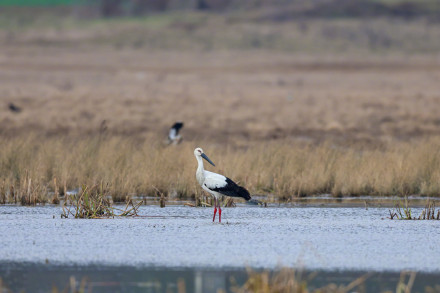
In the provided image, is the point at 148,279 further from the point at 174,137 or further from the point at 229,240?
the point at 174,137

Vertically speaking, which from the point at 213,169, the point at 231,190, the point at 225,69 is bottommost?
the point at 213,169

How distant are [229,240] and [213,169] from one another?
17.9 ft

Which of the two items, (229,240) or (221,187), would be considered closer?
(229,240)

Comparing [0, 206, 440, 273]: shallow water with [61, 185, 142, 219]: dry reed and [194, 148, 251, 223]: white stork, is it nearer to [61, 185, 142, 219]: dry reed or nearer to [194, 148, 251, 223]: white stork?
[61, 185, 142, 219]: dry reed

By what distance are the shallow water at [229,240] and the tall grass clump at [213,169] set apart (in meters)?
1.73

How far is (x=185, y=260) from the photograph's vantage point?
29.9 feet

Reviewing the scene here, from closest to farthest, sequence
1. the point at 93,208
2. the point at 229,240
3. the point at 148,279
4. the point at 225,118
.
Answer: the point at 148,279
the point at 229,240
the point at 93,208
the point at 225,118

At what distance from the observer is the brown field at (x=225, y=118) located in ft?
50.2

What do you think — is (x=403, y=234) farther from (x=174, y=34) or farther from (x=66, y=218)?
(x=174, y=34)

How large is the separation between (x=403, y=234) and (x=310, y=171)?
4.89 metres

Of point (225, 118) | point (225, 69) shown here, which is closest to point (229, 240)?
point (225, 118)

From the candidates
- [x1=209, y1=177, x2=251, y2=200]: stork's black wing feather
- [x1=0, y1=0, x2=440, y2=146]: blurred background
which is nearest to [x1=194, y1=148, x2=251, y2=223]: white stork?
[x1=209, y1=177, x2=251, y2=200]: stork's black wing feather

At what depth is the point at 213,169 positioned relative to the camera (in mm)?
15766

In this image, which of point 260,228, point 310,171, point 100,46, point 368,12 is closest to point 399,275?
point 260,228
